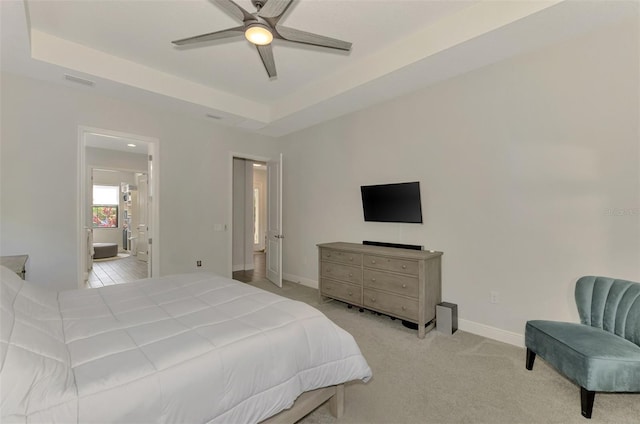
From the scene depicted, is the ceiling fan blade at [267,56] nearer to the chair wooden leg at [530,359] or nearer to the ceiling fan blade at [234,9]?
the ceiling fan blade at [234,9]

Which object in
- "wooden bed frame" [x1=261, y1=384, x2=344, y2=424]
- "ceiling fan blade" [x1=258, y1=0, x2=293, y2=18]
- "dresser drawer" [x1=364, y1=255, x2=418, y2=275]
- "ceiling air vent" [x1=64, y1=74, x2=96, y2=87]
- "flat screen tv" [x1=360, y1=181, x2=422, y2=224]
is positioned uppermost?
"ceiling air vent" [x1=64, y1=74, x2=96, y2=87]

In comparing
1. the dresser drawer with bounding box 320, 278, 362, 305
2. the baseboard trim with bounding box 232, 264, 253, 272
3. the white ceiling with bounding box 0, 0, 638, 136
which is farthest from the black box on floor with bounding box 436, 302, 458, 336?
the baseboard trim with bounding box 232, 264, 253, 272

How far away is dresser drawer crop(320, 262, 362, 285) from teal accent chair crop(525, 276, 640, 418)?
181 cm

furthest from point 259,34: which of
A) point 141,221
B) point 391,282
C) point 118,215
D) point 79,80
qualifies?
A: point 118,215

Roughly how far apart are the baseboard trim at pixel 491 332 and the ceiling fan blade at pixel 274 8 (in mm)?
3393

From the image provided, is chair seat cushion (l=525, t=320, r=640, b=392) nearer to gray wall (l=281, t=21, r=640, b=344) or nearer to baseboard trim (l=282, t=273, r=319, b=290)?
gray wall (l=281, t=21, r=640, b=344)

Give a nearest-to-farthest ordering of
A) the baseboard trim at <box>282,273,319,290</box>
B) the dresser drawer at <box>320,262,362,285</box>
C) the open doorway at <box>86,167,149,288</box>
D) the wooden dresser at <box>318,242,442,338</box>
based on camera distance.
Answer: the wooden dresser at <box>318,242,442,338</box>, the dresser drawer at <box>320,262,362,285</box>, the baseboard trim at <box>282,273,319,290</box>, the open doorway at <box>86,167,149,288</box>

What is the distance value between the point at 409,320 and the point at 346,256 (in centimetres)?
109

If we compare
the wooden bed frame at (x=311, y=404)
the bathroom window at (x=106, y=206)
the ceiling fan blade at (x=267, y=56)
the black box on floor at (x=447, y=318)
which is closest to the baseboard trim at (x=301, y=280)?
the black box on floor at (x=447, y=318)

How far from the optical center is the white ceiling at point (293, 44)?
2.47m

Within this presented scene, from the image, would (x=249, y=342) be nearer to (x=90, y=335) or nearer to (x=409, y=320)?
(x=90, y=335)

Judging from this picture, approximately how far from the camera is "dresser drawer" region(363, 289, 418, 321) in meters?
3.14

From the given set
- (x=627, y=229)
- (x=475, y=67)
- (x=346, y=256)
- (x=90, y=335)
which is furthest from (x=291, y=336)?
(x=475, y=67)

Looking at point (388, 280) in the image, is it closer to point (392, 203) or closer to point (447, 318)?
point (447, 318)
